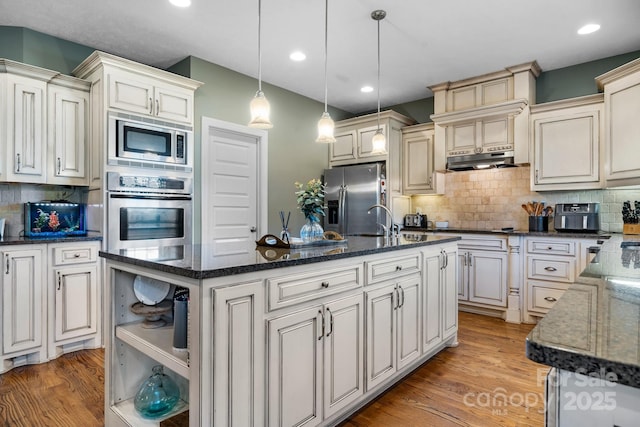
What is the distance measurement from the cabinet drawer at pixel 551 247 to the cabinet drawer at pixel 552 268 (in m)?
0.06

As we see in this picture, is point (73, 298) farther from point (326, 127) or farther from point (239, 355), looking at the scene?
point (326, 127)

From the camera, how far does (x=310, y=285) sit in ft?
5.48

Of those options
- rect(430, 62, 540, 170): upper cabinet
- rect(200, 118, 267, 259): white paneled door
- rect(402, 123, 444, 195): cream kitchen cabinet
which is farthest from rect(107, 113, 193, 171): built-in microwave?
rect(430, 62, 540, 170): upper cabinet

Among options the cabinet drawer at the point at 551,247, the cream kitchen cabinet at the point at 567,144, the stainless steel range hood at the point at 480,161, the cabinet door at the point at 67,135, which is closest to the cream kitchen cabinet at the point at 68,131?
the cabinet door at the point at 67,135

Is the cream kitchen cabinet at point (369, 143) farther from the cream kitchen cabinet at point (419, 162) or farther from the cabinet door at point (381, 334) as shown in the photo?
the cabinet door at point (381, 334)

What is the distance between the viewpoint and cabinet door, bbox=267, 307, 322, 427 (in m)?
1.50

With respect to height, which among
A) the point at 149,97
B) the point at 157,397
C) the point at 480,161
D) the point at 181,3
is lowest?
the point at 157,397

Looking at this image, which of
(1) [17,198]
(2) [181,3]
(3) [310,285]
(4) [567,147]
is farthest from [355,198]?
(1) [17,198]

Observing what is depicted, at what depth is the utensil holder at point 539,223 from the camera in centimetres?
388

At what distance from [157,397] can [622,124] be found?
4.10m

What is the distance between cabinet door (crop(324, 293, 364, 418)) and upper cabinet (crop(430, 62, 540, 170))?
302cm

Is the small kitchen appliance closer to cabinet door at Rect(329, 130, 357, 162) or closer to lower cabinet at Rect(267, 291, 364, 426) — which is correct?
cabinet door at Rect(329, 130, 357, 162)

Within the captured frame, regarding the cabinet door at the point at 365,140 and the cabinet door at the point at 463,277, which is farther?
the cabinet door at the point at 365,140

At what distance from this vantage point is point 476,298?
13.2 feet
